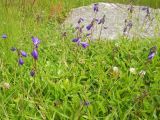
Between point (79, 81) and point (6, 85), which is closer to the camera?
point (6, 85)

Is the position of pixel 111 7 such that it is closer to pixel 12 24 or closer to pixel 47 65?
pixel 12 24

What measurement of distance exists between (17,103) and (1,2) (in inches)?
86.0

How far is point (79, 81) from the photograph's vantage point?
2.84 metres

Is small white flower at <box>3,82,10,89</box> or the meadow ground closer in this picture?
the meadow ground

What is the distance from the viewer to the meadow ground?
8.00ft

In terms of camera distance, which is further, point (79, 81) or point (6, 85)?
point (79, 81)

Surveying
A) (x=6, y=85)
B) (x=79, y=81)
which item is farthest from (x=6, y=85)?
(x=79, y=81)

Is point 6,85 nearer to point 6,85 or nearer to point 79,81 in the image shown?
point 6,85

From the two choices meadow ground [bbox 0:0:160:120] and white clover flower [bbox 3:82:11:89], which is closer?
meadow ground [bbox 0:0:160:120]

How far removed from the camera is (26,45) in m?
3.62

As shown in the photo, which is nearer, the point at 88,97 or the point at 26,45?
the point at 88,97

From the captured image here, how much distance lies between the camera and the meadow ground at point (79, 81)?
2439 mm

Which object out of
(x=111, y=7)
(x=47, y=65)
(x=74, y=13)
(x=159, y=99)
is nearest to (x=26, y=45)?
(x=47, y=65)

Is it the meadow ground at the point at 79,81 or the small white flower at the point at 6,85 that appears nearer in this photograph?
the meadow ground at the point at 79,81
